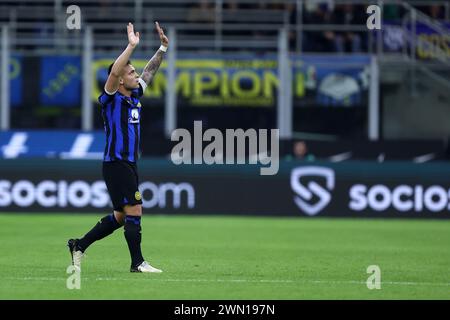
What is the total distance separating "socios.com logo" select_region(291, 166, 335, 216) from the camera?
24359 mm

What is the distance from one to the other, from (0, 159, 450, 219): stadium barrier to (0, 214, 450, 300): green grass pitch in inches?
23.4

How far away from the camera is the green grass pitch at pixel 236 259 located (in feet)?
36.7

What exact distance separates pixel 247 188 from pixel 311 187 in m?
1.36

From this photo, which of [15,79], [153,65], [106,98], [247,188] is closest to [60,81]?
[15,79]

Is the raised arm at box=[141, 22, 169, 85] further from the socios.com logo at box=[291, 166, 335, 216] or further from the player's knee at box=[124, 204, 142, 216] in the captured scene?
the socios.com logo at box=[291, 166, 335, 216]

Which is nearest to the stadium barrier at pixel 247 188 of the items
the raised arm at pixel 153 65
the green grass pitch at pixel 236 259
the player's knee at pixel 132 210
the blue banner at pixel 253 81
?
the green grass pitch at pixel 236 259

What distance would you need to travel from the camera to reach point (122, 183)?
12.5m

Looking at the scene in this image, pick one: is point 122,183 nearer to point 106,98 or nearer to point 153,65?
point 106,98

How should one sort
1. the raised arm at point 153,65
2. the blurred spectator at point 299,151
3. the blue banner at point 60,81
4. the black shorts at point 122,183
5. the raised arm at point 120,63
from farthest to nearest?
the blue banner at point 60,81
the blurred spectator at point 299,151
the raised arm at point 153,65
the black shorts at point 122,183
the raised arm at point 120,63

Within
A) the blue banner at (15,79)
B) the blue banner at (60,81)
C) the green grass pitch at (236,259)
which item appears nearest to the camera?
the green grass pitch at (236,259)

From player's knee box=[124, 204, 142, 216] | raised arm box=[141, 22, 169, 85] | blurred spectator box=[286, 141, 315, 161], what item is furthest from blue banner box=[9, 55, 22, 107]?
player's knee box=[124, 204, 142, 216]

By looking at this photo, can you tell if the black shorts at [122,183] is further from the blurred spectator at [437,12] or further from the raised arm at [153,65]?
the blurred spectator at [437,12]

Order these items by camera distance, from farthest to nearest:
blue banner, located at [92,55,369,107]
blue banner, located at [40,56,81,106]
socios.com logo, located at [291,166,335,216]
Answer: blue banner, located at [40,56,81,106] < blue banner, located at [92,55,369,107] < socios.com logo, located at [291,166,335,216]

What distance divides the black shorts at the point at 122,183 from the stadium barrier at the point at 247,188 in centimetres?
1164
